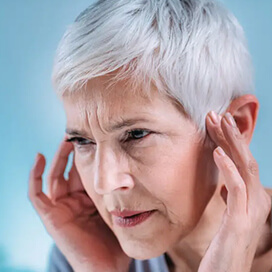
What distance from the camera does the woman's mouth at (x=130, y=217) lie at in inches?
38.2

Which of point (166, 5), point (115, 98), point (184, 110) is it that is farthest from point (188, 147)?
point (166, 5)

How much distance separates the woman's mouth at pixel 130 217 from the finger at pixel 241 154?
20cm

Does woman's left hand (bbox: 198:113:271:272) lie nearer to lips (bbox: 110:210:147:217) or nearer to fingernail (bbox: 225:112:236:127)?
fingernail (bbox: 225:112:236:127)

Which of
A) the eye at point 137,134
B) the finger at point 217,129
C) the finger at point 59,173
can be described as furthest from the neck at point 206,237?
the finger at point 59,173

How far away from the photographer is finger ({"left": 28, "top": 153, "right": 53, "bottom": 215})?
120 centimetres

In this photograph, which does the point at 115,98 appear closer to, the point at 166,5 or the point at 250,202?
the point at 166,5

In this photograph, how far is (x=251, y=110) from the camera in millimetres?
990

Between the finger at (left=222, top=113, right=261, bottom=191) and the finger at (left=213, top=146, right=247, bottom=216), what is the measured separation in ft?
0.08

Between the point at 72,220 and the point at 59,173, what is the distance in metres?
0.13

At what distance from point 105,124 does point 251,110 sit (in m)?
0.31

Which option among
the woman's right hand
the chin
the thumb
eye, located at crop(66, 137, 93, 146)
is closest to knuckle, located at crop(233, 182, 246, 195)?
the thumb

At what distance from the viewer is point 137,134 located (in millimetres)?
928

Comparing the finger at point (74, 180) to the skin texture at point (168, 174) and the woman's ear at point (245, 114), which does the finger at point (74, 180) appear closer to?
the skin texture at point (168, 174)

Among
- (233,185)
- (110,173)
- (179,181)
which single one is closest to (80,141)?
(110,173)
